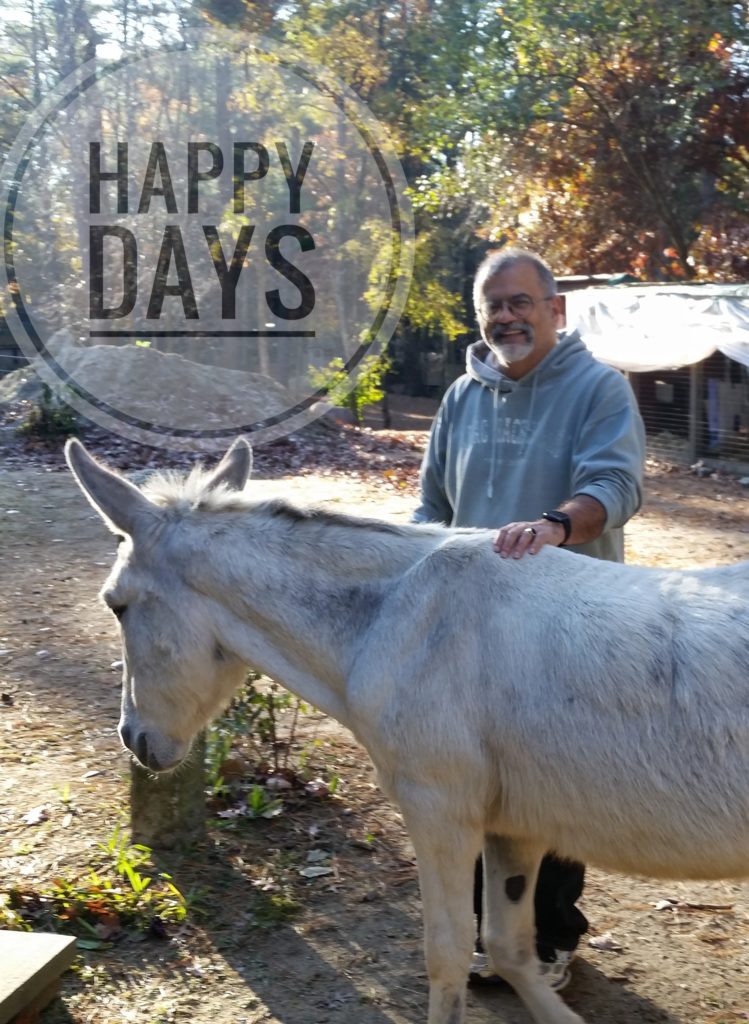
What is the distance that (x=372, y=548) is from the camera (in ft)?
10.1

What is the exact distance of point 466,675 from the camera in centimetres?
278

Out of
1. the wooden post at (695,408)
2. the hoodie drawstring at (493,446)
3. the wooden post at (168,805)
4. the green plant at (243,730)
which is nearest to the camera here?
the hoodie drawstring at (493,446)

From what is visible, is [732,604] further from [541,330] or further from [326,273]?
[326,273]

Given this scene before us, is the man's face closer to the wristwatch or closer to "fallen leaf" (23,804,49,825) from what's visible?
the wristwatch

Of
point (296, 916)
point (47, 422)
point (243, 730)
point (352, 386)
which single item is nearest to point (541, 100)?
point (352, 386)

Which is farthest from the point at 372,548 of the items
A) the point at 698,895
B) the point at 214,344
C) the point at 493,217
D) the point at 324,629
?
the point at 214,344

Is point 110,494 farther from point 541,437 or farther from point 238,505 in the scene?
point 541,437

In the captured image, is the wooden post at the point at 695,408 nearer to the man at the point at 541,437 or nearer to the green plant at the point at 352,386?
the green plant at the point at 352,386

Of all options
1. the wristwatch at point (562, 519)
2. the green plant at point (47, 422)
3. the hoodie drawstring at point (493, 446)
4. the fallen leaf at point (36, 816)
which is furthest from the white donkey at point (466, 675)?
the green plant at point (47, 422)

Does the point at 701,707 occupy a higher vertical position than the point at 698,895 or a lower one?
higher

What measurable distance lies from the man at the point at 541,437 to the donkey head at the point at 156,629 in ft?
3.46

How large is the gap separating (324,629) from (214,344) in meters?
24.4

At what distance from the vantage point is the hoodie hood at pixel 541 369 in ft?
11.5

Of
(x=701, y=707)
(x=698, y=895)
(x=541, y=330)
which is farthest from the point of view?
(x=698, y=895)
